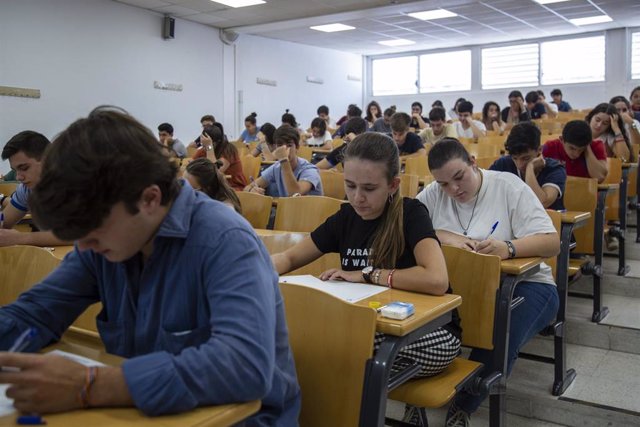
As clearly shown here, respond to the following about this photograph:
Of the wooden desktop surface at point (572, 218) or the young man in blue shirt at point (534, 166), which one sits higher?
the young man in blue shirt at point (534, 166)

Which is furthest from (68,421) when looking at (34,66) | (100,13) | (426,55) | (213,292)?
(426,55)

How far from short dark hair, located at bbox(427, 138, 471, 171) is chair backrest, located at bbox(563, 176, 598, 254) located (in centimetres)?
135

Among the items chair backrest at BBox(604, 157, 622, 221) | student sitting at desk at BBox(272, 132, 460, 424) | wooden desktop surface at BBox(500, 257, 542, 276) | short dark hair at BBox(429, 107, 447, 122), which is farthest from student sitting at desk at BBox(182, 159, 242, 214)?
short dark hair at BBox(429, 107, 447, 122)

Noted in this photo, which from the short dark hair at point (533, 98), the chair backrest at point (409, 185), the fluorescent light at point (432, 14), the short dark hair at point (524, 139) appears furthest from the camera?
the fluorescent light at point (432, 14)

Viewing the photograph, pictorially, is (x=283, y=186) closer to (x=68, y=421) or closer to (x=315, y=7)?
(x=68, y=421)

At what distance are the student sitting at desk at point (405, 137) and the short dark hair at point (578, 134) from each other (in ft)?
7.05

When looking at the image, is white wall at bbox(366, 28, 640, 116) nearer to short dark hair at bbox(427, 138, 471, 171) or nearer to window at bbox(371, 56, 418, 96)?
window at bbox(371, 56, 418, 96)

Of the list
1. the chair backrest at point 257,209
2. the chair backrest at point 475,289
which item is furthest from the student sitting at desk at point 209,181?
the chair backrest at point 475,289

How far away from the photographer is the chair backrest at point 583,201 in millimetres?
3408

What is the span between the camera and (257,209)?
3.59 metres

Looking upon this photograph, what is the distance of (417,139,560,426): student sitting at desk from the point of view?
7.50 ft

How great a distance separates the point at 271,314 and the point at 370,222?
3.40 ft

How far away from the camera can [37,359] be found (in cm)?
91

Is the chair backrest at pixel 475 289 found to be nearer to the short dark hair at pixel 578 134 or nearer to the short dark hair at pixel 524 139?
the short dark hair at pixel 524 139
